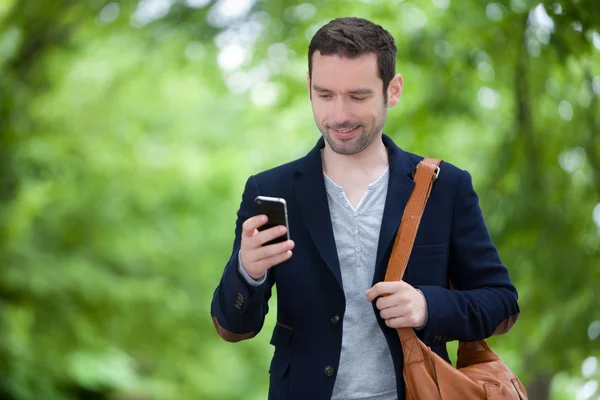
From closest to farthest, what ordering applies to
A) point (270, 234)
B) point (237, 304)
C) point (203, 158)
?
point (270, 234)
point (237, 304)
point (203, 158)

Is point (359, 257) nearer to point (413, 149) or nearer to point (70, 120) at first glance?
point (413, 149)

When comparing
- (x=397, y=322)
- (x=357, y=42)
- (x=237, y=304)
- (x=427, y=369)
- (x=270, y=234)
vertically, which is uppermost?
(x=357, y=42)

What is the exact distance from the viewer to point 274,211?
173 cm

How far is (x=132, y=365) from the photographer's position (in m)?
13.6

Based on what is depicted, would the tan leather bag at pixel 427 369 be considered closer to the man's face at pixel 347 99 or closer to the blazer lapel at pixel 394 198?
the blazer lapel at pixel 394 198

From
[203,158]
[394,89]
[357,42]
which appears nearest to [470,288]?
[394,89]

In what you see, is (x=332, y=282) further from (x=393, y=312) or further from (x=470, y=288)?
(x=470, y=288)

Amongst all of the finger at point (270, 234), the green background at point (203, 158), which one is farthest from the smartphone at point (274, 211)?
the green background at point (203, 158)

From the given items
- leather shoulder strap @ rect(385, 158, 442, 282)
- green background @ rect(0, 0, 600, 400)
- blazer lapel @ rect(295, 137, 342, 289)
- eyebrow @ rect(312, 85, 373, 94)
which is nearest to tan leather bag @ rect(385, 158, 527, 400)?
leather shoulder strap @ rect(385, 158, 442, 282)

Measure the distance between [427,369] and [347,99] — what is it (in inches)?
22.9

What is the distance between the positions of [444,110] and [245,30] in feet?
4.32

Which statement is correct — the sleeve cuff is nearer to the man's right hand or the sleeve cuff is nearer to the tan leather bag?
the man's right hand

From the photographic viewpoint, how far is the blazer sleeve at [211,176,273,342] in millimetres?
1814

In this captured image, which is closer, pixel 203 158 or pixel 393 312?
pixel 393 312
